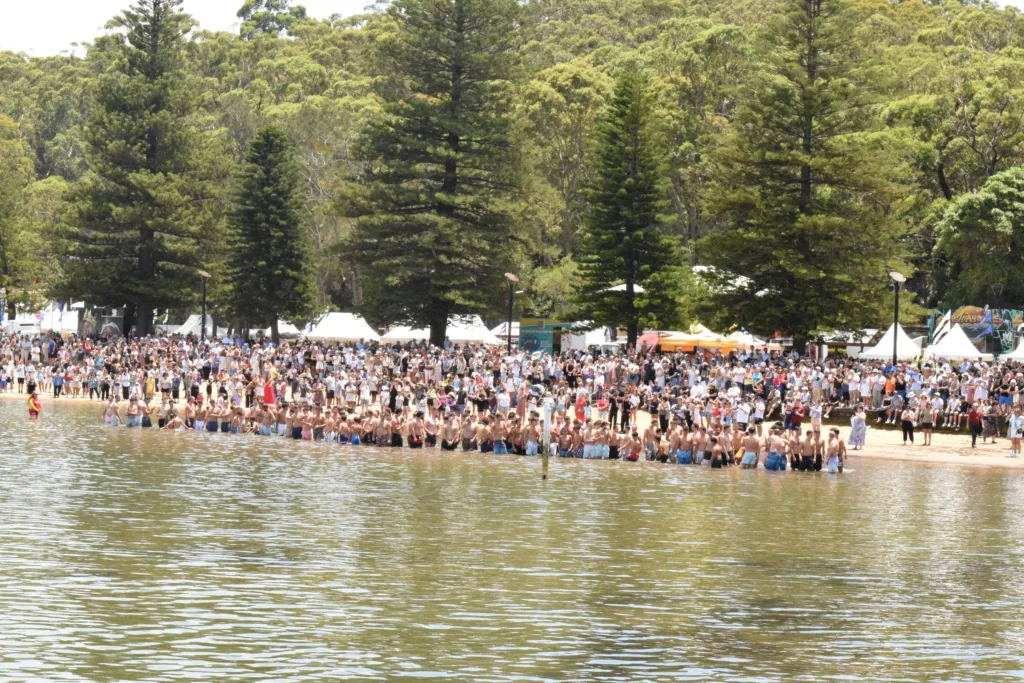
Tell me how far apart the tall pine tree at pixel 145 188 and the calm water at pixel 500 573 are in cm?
4058

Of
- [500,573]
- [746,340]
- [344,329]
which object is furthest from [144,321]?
[500,573]

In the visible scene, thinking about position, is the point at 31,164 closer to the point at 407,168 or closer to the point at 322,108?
the point at 322,108

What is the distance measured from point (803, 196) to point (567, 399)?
53.7 ft

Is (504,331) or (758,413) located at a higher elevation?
(504,331)

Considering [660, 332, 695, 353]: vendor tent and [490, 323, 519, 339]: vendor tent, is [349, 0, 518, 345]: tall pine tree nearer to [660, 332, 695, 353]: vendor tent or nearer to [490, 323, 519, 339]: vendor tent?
[490, 323, 519, 339]: vendor tent

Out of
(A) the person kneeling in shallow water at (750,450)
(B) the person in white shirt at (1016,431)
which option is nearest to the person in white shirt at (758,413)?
(A) the person kneeling in shallow water at (750,450)

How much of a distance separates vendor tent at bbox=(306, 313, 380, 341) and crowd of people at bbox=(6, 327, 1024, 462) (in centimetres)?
1464

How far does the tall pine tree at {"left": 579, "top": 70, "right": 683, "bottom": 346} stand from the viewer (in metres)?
61.7

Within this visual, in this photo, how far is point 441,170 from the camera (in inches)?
2776

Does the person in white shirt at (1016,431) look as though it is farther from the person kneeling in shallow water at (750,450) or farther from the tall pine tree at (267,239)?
the tall pine tree at (267,239)

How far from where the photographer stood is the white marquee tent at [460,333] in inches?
2889

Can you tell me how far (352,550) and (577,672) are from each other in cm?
868

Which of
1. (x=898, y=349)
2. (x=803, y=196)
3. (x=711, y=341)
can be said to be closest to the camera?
(x=898, y=349)

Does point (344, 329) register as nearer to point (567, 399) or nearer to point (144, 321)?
point (144, 321)
